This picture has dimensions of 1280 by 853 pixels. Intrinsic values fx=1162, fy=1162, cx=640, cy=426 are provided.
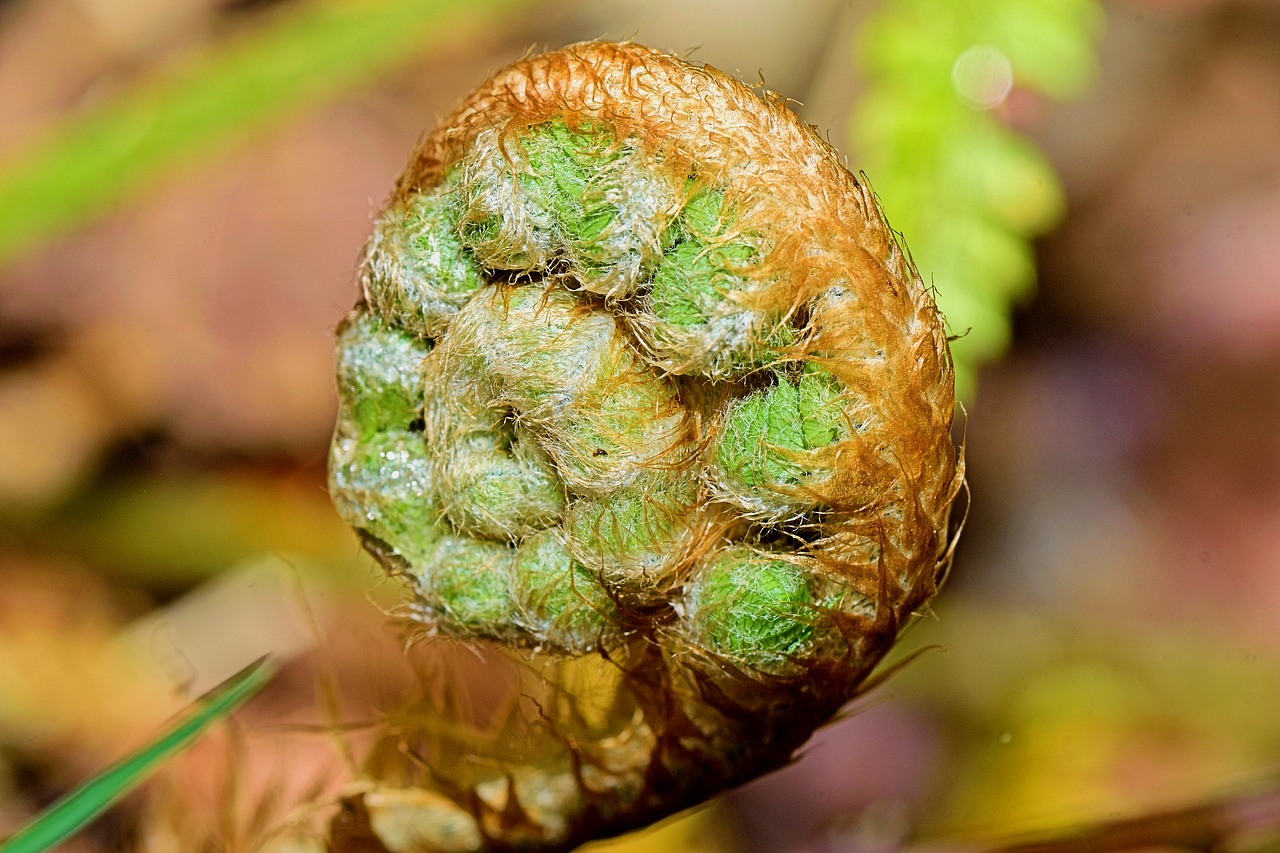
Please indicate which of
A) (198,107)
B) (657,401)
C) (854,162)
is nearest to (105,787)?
(657,401)

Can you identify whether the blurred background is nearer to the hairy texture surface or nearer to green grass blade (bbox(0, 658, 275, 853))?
green grass blade (bbox(0, 658, 275, 853))

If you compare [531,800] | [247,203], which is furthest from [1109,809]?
[247,203]

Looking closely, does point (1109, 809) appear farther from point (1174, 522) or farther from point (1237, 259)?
point (1237, 259)

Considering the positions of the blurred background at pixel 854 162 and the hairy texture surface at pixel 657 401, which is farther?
the blurred background at pixel 854 162

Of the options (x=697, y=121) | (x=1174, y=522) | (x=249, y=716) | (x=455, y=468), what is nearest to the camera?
(x=697, y=121)

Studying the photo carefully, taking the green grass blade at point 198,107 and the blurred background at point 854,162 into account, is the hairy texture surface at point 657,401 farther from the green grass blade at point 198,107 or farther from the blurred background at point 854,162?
the green grass blade at point 198,107

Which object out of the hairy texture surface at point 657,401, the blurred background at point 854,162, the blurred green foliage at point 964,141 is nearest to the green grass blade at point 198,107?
the blurred background at point 854,162
